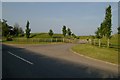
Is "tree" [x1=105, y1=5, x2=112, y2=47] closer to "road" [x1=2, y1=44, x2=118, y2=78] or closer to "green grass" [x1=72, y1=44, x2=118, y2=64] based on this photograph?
"green grass" [x1=72, y1=44, x2=118, y2=64]

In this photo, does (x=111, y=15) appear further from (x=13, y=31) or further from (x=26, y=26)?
(x=13, y=31)

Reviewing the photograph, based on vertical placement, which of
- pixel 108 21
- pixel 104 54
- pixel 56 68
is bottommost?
pixel 56 68

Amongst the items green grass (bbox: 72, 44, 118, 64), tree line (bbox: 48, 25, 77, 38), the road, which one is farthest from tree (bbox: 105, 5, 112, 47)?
tree line (bbox: 48, 25, 77, 38)

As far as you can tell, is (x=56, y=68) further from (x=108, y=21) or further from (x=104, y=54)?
(x=108, y=21)

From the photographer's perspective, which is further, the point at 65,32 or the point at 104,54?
the point at 65,32

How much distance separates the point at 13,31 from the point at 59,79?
8325 cm

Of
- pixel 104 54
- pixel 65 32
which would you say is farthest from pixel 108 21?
pixel 65 32

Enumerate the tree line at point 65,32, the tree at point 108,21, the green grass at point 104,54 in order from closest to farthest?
the green grass at point 104,54 < the tree at point 108,21 < the tree line at point 65,32

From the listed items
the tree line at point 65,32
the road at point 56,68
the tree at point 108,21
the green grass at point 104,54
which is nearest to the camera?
the road at point 56,68

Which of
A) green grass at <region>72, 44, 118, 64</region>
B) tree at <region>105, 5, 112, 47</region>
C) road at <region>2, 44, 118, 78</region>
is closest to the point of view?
road at <region>2, 44, 118, 78</region>

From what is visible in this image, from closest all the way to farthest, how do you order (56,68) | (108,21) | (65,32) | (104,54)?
(56,68)
(104,54)
(108,21)
(65,32)

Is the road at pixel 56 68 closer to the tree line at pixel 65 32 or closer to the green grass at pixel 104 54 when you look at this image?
the green grass at pixel 104 54

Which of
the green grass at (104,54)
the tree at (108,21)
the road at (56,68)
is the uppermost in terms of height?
the tree at (108,21)

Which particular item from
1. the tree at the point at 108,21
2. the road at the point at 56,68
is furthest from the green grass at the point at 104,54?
the tree at the point at 108,21
